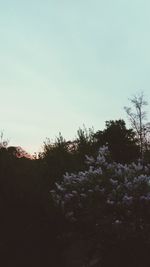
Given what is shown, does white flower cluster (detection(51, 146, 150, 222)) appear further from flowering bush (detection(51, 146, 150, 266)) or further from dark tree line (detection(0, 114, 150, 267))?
dark tree line (detection(0, 114, 150, 267))

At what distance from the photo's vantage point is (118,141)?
23.7 m

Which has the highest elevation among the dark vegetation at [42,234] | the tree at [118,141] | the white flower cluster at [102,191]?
the tree at [118,141]

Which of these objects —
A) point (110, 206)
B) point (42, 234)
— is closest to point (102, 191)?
point (110, 206)

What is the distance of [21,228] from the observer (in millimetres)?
7387

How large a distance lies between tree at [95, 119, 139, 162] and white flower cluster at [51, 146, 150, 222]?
33.2 ft

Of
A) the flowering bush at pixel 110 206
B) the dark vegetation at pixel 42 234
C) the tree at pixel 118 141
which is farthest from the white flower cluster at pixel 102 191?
the tree at pixel 118 141

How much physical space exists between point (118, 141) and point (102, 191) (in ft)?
46.1

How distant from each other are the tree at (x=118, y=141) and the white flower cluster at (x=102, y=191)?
399 inches

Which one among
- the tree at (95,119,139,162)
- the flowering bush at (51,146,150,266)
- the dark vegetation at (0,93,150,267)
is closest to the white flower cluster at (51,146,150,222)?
the flowering bush at (51,146,150,266)

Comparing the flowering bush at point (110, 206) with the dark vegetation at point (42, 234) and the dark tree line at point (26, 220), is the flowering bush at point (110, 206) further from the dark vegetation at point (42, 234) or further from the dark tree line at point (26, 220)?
the dark tree line at point (26, 220)

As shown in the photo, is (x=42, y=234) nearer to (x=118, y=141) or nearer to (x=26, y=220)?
(x=26, y=220)

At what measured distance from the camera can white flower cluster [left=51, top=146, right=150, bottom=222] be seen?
9.46 m

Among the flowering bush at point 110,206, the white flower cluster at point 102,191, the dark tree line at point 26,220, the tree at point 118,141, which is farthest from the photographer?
the tree at point 118,141

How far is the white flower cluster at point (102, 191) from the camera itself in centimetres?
946
